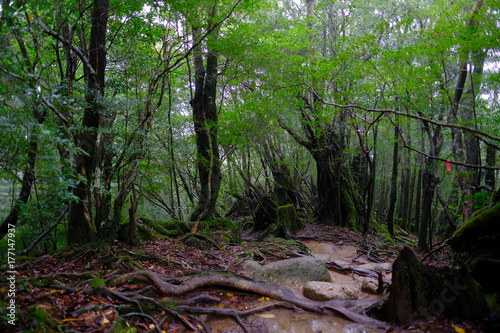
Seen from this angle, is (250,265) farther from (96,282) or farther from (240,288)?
(96,282)

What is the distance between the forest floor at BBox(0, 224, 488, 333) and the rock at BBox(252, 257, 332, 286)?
0.89 meters

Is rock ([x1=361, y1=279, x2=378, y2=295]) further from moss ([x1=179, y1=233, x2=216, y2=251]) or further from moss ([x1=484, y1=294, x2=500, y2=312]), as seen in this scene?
moss ([x1=179, y1=233, x2=216, y2=251])

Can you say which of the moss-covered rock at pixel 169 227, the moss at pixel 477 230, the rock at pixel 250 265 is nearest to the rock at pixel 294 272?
the rock at pixel 250 265

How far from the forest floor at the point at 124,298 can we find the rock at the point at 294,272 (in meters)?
0.89

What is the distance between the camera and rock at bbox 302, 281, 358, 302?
5.21m

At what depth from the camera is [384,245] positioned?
11.7m

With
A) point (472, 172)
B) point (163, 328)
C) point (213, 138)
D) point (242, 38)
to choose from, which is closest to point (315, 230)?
point (213, 138)

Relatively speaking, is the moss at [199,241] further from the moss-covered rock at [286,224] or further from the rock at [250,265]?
the moss-covered rock at [286,224]

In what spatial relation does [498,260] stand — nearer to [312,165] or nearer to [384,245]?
[384,245]

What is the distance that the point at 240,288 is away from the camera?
5328mm

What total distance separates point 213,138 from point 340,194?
647 cm

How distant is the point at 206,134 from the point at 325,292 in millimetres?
7678

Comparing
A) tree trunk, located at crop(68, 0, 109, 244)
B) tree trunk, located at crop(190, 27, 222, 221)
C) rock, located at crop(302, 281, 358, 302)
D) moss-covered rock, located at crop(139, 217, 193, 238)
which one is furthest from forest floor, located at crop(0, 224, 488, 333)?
tree trunk, located at crop(190, 27, 222, 221)

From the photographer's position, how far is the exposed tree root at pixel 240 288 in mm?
4484
